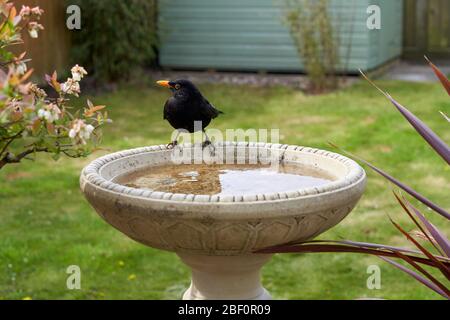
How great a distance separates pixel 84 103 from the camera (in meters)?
10.4

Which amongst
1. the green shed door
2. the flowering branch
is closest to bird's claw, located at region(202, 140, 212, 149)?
the flowering branch

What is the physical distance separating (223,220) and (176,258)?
2.77 meters

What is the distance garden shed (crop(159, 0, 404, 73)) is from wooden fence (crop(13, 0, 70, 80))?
5.71 ft

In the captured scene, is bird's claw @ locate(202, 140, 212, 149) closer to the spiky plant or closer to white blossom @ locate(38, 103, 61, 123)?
the spiky plant

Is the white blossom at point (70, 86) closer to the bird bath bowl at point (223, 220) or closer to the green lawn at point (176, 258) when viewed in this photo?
the bird bath bowl at point (223, 220)

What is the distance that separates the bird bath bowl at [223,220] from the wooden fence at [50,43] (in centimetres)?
794

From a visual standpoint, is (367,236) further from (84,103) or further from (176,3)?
(176,3)

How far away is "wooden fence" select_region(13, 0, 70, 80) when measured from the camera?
10.9m

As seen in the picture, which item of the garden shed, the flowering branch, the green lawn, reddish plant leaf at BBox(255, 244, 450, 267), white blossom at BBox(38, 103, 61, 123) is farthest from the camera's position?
the garden shed

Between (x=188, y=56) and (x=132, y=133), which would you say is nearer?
(x=132, y=133)

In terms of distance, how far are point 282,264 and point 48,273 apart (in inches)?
67.9

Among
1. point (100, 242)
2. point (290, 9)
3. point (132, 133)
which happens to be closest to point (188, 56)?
point (290, 9)

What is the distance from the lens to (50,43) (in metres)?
11.2
